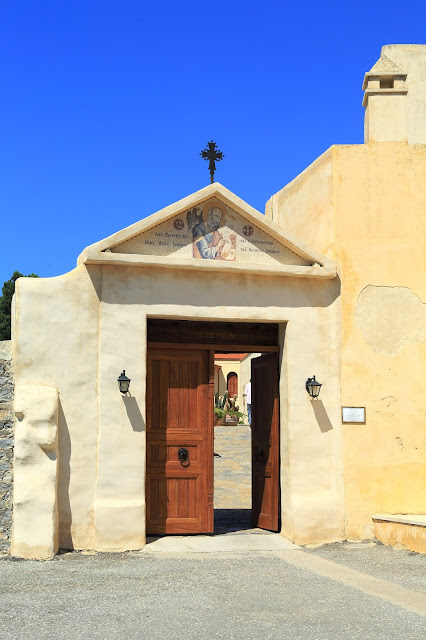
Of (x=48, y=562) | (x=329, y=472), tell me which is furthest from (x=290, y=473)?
(x=48, y=562)

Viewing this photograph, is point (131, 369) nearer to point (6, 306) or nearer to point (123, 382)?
point (123, 382)

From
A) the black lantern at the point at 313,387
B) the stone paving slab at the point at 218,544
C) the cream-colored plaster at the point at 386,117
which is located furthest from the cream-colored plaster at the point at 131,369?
the cream-colored plaster at the point at 386,117

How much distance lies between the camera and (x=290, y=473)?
10.0 m

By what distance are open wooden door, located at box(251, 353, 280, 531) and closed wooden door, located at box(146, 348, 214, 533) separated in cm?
101

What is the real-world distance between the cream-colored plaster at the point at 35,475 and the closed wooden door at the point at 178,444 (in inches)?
63.8

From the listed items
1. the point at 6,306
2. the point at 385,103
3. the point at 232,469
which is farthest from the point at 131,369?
the point at 6,306

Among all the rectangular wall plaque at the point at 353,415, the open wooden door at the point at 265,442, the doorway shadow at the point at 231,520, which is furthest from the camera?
the doorway shadow at the point at 231,520

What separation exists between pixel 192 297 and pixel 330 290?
2067 mm

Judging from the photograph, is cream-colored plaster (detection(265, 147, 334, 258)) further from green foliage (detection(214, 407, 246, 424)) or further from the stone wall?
green foliage (detection(214, 407, 246, 424))

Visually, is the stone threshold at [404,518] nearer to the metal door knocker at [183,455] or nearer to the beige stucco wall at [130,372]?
the beige stucco wall at [130,372]

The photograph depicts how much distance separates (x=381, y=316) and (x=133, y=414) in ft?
12.7

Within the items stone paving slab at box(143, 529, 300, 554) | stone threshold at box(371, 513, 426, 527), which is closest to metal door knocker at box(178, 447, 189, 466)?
stone paving slab at box(143, 529, 300, 554)

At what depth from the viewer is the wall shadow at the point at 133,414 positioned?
9.44 metres

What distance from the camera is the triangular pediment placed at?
966 cm
